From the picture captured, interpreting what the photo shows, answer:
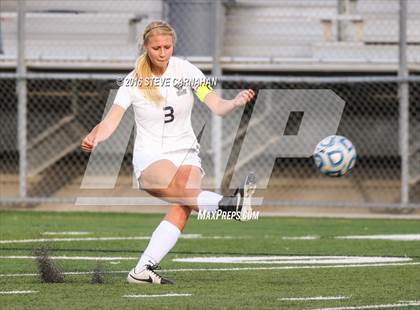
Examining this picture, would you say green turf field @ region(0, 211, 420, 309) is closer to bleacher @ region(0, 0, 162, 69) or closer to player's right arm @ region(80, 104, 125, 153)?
player's right arm @ region(80, 104, 125, 153)

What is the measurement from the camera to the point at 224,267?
348 inches

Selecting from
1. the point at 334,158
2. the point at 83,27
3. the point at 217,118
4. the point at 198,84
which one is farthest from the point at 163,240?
the point at 83,27

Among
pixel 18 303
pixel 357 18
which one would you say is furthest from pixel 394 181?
pixel 18 303

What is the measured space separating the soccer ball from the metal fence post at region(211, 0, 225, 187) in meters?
6.31

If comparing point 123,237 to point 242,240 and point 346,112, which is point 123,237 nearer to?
point 242,240

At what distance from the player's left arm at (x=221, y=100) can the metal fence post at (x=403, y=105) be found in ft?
23.3

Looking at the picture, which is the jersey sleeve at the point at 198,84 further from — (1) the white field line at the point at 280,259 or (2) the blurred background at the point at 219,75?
(2) the blurred background at the point at 219,75

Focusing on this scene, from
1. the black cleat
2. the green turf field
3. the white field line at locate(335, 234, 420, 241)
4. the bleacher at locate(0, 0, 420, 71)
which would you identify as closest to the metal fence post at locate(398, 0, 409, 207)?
the bleacher at locate(0, 0, 420, 71)

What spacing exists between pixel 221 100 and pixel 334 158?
55.2 inches

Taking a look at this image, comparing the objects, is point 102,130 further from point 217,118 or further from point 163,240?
point 217,118

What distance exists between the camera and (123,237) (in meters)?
11.5

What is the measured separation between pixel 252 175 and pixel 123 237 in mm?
4212

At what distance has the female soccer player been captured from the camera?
7637mm

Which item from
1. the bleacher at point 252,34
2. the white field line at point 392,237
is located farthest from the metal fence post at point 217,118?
the white field line at point 392,237
